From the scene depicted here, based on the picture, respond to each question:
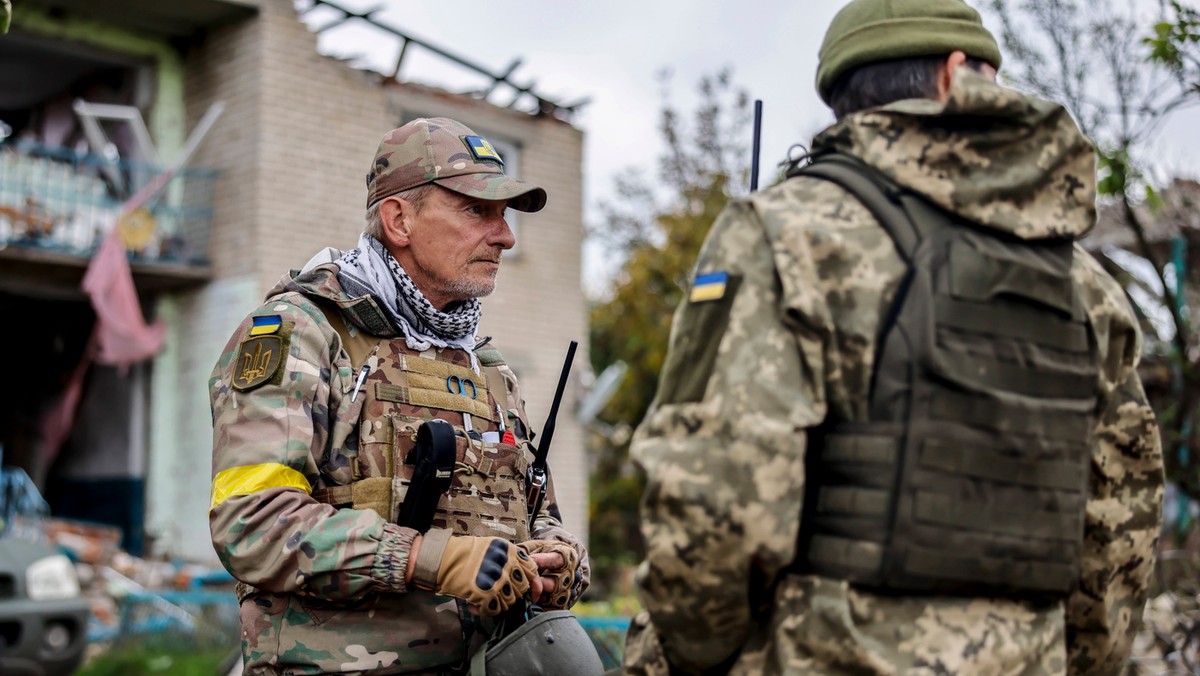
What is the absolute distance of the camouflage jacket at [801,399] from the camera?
184 cm

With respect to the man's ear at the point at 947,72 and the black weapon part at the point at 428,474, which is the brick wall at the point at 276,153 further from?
the man's ear at the point at 947,72

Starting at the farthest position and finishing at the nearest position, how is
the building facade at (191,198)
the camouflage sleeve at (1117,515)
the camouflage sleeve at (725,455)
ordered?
the building facade at (191,198) < the camouflage sleeve at (1117,515) < the camouflage sleeve at (725,455)

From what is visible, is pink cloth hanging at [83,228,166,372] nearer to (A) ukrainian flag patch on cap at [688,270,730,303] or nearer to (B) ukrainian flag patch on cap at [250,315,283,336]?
(B) ukrainian flag patch on cap at [250,315,283,336]

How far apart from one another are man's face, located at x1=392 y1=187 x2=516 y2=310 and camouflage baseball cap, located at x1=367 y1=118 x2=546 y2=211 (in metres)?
0.04

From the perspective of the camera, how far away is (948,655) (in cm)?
185

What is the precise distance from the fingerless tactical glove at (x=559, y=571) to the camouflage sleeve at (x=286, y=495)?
409 millimetres

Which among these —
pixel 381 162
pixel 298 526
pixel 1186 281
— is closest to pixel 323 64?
pixel 1186 281

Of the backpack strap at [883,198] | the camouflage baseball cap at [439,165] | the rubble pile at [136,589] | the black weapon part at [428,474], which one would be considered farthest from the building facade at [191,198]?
the backpack strap at [883,198]

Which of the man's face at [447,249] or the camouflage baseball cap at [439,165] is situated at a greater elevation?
the camouflage baseball cap at [439,165]

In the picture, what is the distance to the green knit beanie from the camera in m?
2.10

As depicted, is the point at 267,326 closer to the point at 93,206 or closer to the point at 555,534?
the point at 555,534

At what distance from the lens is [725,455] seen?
6.06ft

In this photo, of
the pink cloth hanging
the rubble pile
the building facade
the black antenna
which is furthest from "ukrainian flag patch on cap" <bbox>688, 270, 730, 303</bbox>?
the pink cloth hanging

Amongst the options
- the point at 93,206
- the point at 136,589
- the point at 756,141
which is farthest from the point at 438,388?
the point at 93,206
